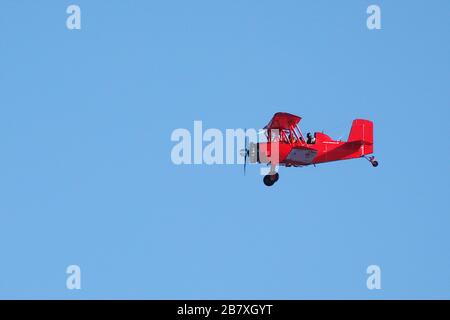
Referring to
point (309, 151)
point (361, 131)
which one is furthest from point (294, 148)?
point (361, 131)

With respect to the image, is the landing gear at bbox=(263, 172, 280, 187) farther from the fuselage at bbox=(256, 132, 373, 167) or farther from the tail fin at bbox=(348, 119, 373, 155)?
the tail fin at bbox=(348, 119, 373, 155)

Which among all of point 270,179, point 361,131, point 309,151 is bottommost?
point 270,179

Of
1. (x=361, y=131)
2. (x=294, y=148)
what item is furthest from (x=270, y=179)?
(x=361, y=131)

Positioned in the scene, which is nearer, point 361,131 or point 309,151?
point 309,151

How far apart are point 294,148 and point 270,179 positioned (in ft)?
4.54

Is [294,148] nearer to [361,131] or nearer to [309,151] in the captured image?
[309,151]

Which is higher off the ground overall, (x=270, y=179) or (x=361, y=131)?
(x=361, y=131)

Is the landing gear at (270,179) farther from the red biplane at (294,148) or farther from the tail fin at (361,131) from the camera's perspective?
the tail fin at (361,131)

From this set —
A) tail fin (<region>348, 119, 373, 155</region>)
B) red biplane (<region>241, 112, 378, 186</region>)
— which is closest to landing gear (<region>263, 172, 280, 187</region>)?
red biplane (<region>241, 112, 378, 186</region>)

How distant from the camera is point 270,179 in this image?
151 feet

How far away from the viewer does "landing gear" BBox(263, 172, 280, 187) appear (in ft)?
151
